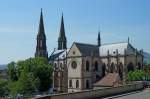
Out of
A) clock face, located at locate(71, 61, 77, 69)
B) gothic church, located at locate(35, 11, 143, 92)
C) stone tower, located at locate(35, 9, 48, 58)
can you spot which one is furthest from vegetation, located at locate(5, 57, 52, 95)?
stone tower, located at locate(35, 9, 48, 58)

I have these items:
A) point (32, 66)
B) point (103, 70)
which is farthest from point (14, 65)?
point (103, 70)

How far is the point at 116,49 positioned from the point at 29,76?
21.5 meters

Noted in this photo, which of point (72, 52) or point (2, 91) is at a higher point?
point (72, 52)

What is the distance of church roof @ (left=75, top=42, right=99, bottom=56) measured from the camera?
247ft

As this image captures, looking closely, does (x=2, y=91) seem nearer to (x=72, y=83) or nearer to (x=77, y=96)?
(x=72, y=83)

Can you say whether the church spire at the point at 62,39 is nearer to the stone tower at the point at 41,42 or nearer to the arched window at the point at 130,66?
the stone tower at the point at 41,42

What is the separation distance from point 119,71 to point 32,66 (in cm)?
2035

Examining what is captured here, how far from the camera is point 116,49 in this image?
7719cm

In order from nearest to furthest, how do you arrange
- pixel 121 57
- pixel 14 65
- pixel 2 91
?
pixel 2 91 → pixel 121 57 → pixel 14 65

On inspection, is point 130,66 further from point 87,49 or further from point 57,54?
point 57,54

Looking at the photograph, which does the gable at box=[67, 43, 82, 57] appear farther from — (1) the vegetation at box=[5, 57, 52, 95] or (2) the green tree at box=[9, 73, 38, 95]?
(2) the green tree at box=[9, 73, 38, 95]

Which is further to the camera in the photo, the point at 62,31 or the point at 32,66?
the point at 62,31

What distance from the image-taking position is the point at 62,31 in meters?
108

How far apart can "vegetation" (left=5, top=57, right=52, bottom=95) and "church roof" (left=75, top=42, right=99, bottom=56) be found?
10176 millimetres
